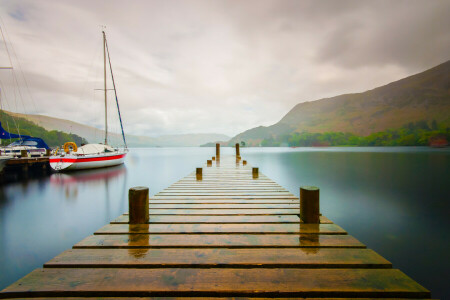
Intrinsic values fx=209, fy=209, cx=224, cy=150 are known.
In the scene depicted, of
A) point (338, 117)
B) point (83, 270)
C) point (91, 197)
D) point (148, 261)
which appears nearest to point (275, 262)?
point (148, 261)

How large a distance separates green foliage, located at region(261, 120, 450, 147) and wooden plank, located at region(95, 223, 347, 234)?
124m

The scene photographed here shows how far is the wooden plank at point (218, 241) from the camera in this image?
269cm

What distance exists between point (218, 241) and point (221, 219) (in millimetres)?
969

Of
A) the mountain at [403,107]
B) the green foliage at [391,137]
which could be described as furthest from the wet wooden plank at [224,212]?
the mountain at [403,107]

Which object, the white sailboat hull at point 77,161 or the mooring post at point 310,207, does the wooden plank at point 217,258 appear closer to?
the mooring post at point 310,207

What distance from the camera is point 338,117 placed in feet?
656

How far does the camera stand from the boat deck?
1.85 meters

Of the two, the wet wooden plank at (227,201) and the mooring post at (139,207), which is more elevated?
the mooring post at (139,207)

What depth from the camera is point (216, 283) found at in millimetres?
1936

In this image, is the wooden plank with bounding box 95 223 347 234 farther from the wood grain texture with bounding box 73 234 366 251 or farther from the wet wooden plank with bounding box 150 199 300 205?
the wet wooden plank with bounding box 150 199 300 205

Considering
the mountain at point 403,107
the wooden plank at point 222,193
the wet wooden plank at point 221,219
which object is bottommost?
the wooden plank at point 222,193

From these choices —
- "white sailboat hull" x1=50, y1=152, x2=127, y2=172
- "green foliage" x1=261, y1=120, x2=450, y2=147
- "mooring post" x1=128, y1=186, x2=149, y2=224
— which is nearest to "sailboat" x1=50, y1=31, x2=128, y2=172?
"white sailboat hull" x1=50, y1=152, x2=127, y2=172

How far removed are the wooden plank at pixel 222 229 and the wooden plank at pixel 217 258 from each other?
577mm

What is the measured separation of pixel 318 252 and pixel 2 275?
20.3 ft
